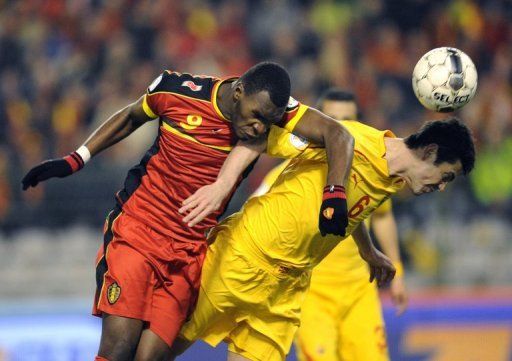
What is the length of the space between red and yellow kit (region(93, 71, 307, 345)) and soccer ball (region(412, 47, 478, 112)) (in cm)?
73

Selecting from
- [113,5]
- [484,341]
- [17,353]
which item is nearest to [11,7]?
[113,5]

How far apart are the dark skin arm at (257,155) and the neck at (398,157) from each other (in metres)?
0.35

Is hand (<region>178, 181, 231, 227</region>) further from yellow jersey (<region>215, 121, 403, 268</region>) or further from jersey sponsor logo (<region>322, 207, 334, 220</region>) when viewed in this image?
jersey sponsor logo (<region>322, 207, 334, 220</region>)

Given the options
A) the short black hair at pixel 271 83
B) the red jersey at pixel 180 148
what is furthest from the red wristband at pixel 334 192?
the red jersey at pixel 180 148

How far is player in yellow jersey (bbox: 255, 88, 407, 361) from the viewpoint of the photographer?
285 inches

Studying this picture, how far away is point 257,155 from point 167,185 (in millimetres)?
543

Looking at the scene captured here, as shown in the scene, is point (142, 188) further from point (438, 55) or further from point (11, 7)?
point (11, 7)

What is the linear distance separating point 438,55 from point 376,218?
192 cm

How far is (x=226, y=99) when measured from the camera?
5871 mm

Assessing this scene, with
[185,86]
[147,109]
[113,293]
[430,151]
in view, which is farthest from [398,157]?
[113,293]

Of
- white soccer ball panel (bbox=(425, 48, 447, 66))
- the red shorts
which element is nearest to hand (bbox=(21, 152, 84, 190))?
the red shorts

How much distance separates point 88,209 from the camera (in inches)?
420

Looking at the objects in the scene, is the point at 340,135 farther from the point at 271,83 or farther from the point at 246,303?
the point at 246,303

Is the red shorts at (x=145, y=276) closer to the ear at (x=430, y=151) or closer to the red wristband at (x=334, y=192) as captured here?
the red wristband at (x=334, y=192)
